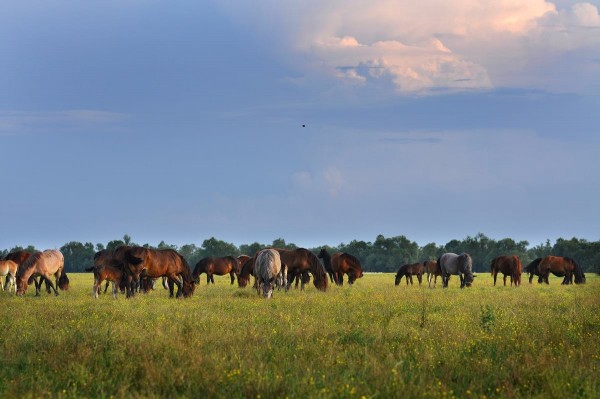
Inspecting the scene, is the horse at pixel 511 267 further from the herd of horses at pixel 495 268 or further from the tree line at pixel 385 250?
the tree line at pixel 385 250

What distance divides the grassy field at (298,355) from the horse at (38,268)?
35.1 feet

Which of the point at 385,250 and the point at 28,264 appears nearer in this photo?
the point at 28,264

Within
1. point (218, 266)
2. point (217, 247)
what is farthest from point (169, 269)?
point (217, 247)

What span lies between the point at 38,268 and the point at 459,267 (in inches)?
947

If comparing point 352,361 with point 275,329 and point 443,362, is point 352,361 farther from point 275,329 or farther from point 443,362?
point 275,329

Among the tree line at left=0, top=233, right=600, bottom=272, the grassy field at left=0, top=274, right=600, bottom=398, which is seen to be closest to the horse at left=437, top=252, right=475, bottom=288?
the grassy field at left=0, top=274, right=600, bottom=398

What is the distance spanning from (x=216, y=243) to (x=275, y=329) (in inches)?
4688

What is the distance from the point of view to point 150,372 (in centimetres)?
951

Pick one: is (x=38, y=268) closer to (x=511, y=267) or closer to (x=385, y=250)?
(x=511, y=267)

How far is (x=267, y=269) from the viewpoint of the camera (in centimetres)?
2448

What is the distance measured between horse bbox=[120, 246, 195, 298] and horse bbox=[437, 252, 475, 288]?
17.5m

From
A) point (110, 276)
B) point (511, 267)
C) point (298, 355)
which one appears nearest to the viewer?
point (298, 355)

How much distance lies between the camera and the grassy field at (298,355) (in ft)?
29.3

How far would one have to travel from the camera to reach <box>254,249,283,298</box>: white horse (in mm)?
24438
